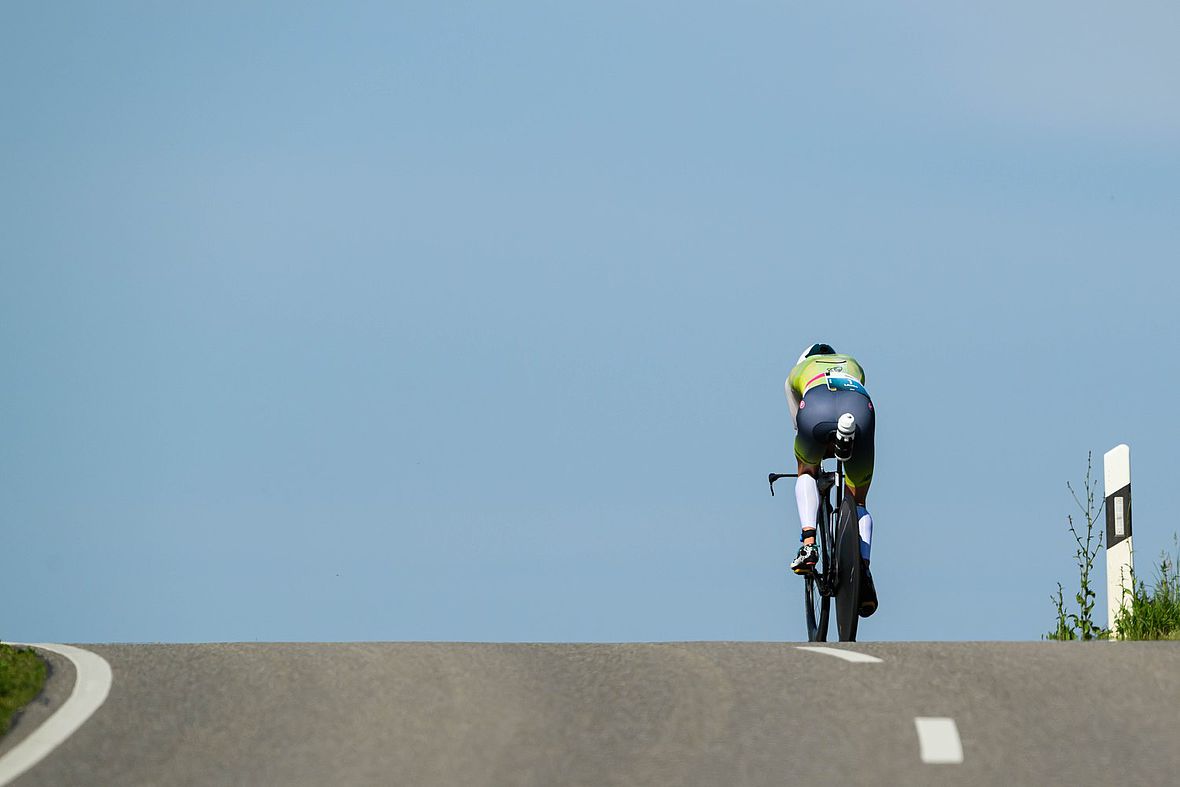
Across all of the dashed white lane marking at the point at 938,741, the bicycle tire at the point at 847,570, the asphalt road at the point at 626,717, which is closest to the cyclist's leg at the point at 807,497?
the bicycle tire at the point at 847,570

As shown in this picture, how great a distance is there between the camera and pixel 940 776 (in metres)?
6.61

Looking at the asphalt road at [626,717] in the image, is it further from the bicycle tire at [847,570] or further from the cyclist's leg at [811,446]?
the cyclist's leg at [811,446]

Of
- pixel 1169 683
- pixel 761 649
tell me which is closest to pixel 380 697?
pixel 761 649

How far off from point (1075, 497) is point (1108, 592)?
0.87 metres

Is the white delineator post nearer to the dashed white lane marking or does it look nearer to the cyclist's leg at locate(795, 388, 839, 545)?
the cyclist's leg at locate(795, 388, 839, 545)

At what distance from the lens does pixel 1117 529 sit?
13688mm

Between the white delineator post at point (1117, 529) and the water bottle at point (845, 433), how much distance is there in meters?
2.00

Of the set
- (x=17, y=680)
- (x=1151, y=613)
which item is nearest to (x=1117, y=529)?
(x=1151, y=613)

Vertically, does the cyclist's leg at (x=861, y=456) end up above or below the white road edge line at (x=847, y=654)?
above

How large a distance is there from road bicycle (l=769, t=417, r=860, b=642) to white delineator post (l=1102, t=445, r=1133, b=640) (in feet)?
6.54

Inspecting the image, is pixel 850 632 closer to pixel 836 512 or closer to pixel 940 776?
pixel 836 512

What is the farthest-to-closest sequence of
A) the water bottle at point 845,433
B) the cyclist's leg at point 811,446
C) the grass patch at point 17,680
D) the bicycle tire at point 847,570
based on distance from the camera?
the cyclist's leg at point 811,446
the water bottle at point 845,433
the bicycle tire at point 847,570
the grass patch at point 17,680

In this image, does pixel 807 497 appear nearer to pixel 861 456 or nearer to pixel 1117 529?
pixel 861 456

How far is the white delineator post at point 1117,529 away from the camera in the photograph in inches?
536
